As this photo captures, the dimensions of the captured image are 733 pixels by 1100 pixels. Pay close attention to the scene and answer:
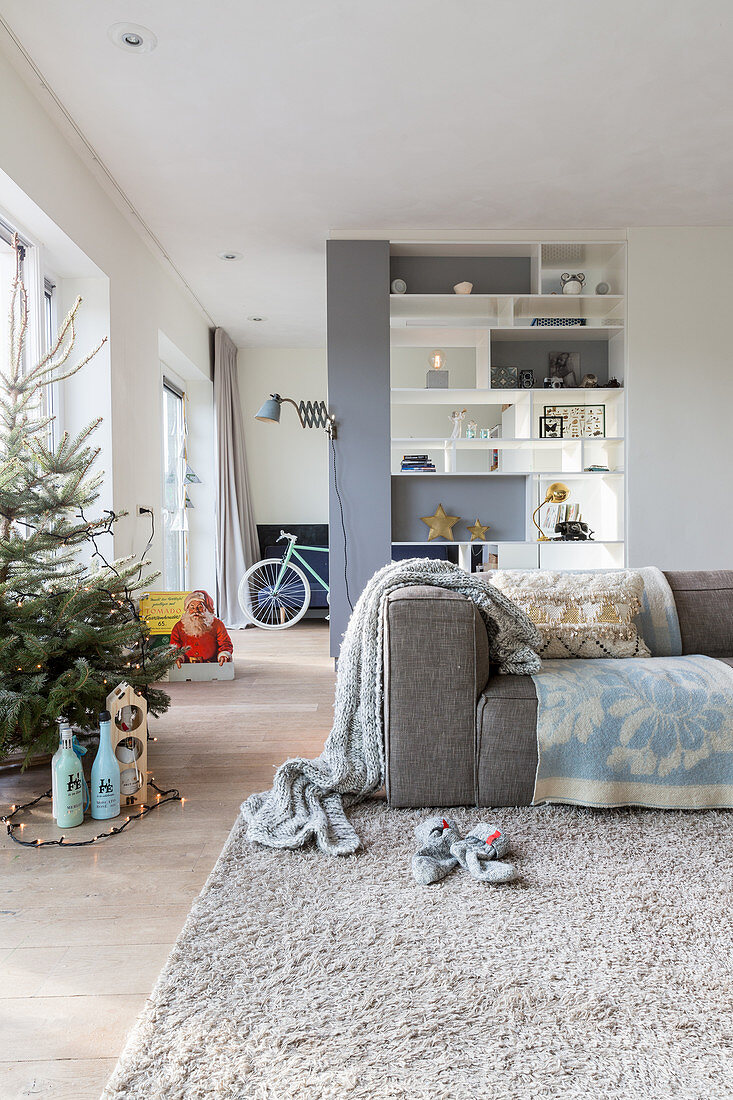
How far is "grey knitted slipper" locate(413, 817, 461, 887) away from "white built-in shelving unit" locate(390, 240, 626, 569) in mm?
Result: 2775

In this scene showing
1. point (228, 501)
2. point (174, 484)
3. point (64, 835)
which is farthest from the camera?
point (228, 501)

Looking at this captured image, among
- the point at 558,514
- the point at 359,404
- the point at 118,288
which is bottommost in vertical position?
the point at 558,514

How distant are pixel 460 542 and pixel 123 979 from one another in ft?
11.7

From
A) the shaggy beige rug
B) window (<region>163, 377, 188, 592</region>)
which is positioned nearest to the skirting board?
window (<region>163, 377, 188, 592</region>)

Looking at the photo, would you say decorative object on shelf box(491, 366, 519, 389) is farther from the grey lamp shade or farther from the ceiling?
the grey lamp shade

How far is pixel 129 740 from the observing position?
7.07ft

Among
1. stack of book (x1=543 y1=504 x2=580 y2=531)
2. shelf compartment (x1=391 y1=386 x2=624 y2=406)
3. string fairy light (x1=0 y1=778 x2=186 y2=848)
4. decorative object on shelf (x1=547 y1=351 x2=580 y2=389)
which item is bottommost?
string fairy light (x1=0 y1=778 x2=186 y2=848)

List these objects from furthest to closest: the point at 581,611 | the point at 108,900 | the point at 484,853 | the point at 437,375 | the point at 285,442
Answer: the point at 285,442, the point at 437,375, the point at 581,611, the point at 484,853, the point at 108,900

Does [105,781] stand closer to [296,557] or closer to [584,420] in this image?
[584,420]

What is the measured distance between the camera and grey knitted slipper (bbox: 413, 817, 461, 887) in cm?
164

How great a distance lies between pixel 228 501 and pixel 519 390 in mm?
3033

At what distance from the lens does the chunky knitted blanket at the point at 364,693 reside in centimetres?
206

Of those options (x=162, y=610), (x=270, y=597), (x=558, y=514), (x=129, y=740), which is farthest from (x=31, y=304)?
(x=270, y=597)

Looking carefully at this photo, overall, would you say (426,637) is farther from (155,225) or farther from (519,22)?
(155,225)
